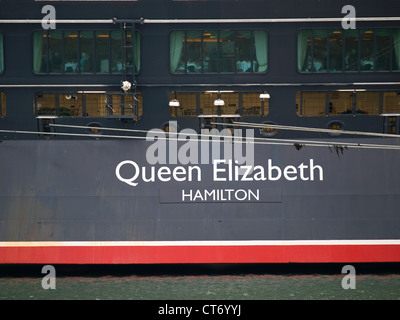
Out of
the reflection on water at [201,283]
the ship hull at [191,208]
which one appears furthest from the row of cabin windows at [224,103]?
the reflection on water at [201,283]

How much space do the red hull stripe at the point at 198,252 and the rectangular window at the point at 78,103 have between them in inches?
123

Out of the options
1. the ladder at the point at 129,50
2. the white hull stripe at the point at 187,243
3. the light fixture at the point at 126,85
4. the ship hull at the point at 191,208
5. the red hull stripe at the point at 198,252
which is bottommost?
the red hull stripe at the point at 198,252

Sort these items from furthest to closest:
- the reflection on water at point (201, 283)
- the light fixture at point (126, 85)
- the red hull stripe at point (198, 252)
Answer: the light fixture at point (126, 85) → the red hull stripe at point (198, 252) → the reflection on water at point (201, 283)

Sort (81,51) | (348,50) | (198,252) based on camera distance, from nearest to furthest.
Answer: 1. (198,252)
2. (81,51)
3. (348,50)

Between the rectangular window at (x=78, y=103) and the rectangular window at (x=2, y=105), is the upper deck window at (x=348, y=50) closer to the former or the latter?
the rectangular window at (x=78, y=103)

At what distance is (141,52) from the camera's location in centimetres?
1483

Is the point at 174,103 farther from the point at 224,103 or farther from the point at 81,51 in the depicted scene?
the point at 81,51

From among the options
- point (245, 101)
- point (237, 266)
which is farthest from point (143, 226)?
point (245, 101)

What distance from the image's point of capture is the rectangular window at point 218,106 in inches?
589

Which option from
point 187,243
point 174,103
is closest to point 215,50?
point 174,103

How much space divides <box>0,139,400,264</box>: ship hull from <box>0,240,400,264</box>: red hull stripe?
0.9 inches

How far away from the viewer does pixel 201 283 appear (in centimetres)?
1428

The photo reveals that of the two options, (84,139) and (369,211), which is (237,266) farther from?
(84,139)

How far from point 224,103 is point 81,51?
3.63m
